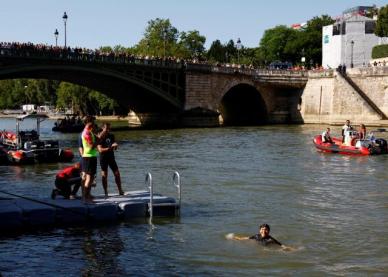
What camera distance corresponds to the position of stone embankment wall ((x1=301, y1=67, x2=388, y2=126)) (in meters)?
68.8

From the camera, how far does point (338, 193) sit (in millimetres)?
22609

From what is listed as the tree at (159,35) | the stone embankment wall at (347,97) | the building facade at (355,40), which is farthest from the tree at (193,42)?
the stone embankment wall at (347,97)

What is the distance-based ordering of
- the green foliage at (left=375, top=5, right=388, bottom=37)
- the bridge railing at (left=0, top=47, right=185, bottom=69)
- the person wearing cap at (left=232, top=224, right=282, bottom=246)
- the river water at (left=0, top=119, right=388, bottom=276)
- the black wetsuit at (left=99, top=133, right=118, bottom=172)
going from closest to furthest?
the river water at (left=0, top=119, right=388, bottom=276) → the person wearing cap at (left=232, top=224, right=282, bottom=246) → the black wetsuit at (left=99, top=133, right=118, bottom=172) → the bridge railing at (left=0, top=47, right=185, bottom=69) → the green foliage at (left=375, top=5, right=388, bottom=37)

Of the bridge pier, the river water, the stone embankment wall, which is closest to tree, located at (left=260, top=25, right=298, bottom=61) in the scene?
the stone embankment wall

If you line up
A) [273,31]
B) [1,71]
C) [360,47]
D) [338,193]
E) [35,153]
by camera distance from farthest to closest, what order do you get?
[273,31] < [360,47] < [1,71] < [35,153] < [338,193]

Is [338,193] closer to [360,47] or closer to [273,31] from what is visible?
[360,47]

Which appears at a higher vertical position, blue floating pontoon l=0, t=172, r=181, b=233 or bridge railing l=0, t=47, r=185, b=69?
bridge railing l=0, t=47, r=185, b=69

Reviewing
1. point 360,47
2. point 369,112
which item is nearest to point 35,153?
point 369,112

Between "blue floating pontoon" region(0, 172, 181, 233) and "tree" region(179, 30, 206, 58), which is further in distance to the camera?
"tree" region(179, 30, 206, 58)

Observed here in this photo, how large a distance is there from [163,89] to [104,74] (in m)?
13.5

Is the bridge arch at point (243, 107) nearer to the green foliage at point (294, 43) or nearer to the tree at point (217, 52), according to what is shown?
the green foliage at point (294, 43)

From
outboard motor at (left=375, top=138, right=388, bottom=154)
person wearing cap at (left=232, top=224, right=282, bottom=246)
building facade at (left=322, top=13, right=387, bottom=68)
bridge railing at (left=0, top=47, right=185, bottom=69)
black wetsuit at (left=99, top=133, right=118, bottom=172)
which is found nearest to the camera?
person wearing cap at (left=232, top=224, right=282, bottom=246)

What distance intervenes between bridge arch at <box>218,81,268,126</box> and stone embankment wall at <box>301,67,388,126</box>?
5.93 meters

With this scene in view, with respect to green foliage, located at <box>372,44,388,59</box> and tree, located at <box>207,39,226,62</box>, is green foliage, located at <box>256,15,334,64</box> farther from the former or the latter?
green foliage, located at <box>372,44,388,59</box>
